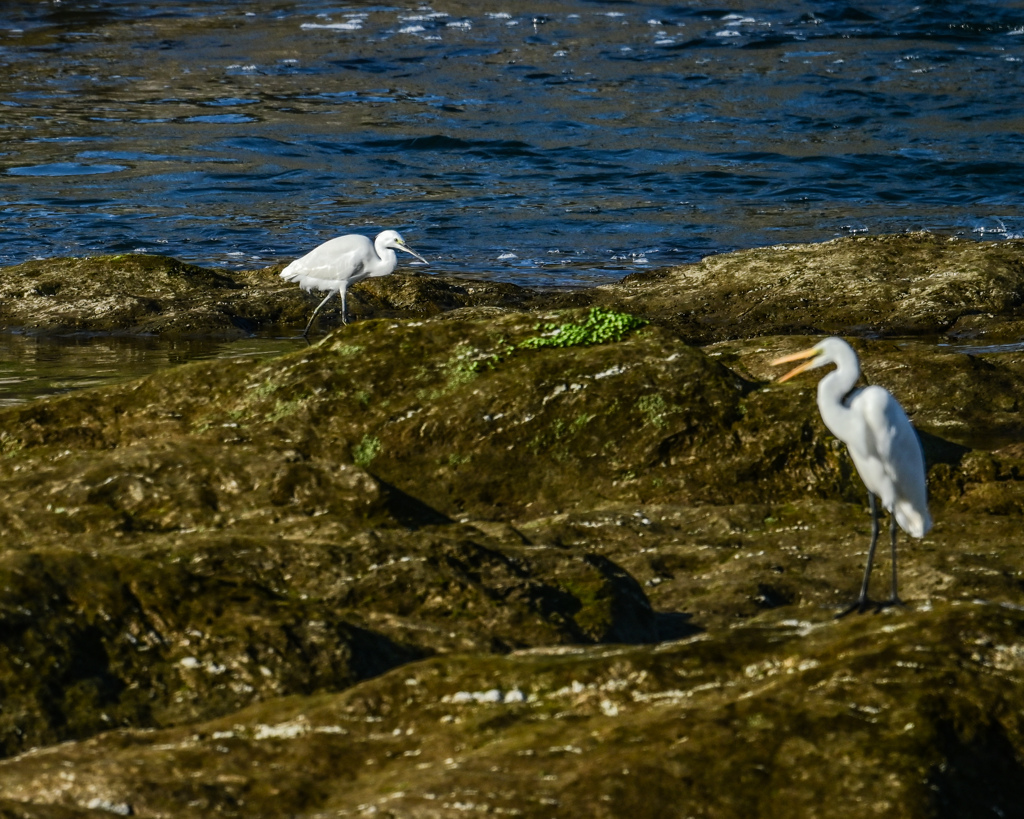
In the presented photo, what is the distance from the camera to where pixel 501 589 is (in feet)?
23.3

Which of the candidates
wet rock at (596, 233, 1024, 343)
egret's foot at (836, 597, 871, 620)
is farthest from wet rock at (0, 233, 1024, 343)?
egret's foot at (836, 597, 871, 620)

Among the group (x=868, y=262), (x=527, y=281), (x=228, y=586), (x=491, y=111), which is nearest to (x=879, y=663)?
(x=228, y=586)

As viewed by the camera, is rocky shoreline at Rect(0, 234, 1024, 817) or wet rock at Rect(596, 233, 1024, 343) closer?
rocky shoreline at Rect(0, 234, 1024, 817)

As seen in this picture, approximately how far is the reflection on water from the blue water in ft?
20.4

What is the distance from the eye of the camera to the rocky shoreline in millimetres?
4844

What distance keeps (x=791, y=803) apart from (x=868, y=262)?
15.7 metres

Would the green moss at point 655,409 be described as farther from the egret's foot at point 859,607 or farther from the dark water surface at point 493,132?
the dark water surface at point 493,132

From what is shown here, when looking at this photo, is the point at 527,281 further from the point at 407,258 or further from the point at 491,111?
the point at 491,111

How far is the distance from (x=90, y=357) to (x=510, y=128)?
2147 cm

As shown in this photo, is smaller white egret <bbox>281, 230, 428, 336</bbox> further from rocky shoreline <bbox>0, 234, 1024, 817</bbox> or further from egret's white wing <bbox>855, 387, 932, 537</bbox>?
egret's white wing <bbox>855, 387, 932, 537</bbox>

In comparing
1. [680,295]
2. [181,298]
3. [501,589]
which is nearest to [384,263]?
[181,298]

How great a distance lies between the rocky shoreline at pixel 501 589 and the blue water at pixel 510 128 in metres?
13.0

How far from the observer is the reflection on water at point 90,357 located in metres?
14.9

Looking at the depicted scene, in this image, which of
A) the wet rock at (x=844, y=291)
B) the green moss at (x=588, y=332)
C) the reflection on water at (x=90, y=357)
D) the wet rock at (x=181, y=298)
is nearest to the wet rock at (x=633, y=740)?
the green moss at (x=588, y=332)
